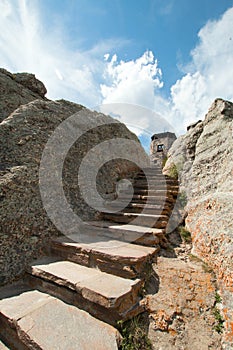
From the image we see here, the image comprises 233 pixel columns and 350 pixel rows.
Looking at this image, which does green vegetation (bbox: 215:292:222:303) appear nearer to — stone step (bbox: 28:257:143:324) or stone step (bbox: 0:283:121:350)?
stone step (bbox: 28:257:143:324)

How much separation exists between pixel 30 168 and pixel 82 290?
212cm

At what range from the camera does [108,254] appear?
2221 millimetres

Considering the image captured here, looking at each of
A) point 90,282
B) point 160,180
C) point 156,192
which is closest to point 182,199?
point 156,192

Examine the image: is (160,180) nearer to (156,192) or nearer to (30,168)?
(156,192)

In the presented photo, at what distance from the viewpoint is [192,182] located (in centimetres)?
346

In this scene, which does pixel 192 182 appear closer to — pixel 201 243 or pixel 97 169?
pixel 201 243

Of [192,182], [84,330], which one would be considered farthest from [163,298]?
[192,182]

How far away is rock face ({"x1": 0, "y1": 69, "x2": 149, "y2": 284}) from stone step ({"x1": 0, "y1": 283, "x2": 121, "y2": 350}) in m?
0.58

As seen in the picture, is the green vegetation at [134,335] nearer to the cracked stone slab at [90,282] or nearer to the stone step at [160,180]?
the cracked stone slab at [90,282]

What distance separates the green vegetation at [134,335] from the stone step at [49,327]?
2.5 inches

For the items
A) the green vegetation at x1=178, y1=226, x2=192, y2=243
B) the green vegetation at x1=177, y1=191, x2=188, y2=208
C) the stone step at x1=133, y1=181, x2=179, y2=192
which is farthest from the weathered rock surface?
the stone step at x1=133, y1=181, x2=179, y2=192

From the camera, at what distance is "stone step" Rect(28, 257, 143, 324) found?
167 cm

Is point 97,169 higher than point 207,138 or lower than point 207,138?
lower

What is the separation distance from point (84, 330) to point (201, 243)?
1673 mm
